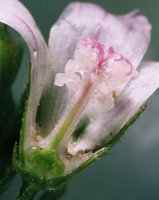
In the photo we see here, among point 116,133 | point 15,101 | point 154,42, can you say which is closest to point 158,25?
point 154,42

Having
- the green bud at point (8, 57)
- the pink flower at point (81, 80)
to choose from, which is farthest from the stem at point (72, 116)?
the green bud at point (8, 57)

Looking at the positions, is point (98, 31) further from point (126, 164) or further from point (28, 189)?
point (126, 164)

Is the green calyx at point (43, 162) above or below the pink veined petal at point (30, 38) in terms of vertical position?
below

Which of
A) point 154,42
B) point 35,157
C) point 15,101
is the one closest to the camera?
point 35,157

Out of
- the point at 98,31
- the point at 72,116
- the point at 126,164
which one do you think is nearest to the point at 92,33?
the point at 98,31

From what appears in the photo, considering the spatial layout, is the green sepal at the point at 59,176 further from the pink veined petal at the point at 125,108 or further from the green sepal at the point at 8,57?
the green sepal at the point at 8,57

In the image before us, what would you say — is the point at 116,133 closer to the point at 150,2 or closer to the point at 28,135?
the point at 28,135

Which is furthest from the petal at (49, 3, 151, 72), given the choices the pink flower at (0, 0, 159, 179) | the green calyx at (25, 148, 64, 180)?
the green calyx at (25, 148, 64, 180)
